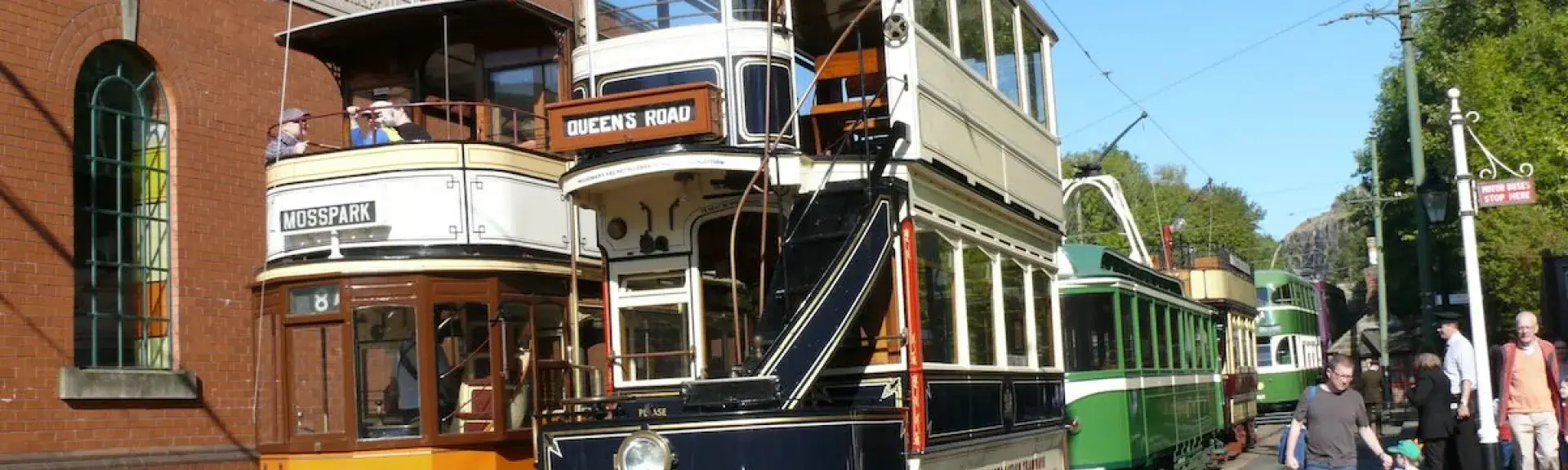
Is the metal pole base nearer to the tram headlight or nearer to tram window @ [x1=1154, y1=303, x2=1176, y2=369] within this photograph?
tram window @ [x1=1154, y1=303, x2=1176, y2=369]

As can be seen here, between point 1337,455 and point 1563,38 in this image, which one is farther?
point 1563,38

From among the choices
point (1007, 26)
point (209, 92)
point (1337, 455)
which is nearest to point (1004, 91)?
point (1007, 26)

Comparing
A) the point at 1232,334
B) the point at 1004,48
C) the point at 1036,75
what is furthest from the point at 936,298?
the point at 1232,334

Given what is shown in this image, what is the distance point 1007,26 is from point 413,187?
467 centimetres

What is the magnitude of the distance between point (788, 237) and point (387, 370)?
4.68 m

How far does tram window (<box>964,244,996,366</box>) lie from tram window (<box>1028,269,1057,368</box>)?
1454 mm

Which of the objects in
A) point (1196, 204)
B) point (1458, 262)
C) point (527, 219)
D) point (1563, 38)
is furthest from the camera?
point (1196, 204)

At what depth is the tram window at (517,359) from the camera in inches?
522

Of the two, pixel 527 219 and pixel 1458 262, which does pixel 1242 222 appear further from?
pixel 527 219

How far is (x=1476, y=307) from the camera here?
12.5m

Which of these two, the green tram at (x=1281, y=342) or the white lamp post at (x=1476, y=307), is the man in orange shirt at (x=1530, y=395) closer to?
the white lamp post at (x=1476, y=307)

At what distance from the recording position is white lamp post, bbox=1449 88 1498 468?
468 inches

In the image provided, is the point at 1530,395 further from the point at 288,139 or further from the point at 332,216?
the point at 288,139

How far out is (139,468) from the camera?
45.8 feet
